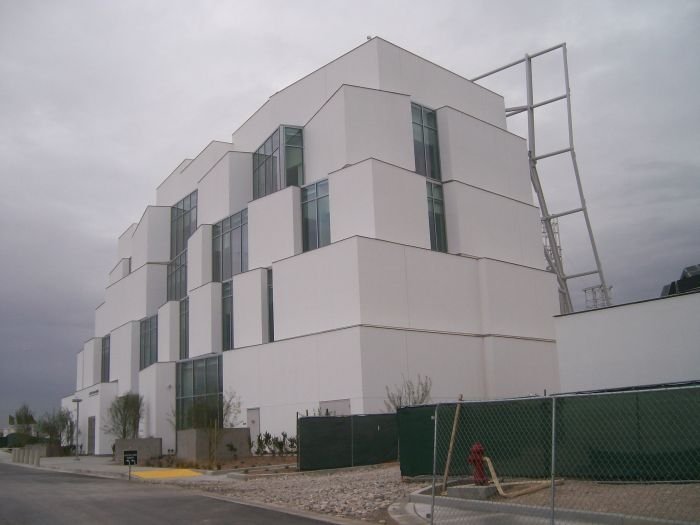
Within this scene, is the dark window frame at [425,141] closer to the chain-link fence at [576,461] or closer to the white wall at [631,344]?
the white wall at [631,344]

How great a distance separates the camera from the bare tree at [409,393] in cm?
3538

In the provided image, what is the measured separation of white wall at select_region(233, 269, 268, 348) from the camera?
43.5 metres

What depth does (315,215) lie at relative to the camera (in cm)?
4262

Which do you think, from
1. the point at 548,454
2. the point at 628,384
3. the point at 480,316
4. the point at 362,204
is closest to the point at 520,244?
the point at 480,316

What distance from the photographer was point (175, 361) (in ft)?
176

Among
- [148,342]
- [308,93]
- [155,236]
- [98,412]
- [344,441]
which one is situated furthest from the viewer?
[155,236]

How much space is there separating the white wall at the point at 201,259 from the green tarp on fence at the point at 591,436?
36.5m

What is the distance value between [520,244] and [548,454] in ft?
112

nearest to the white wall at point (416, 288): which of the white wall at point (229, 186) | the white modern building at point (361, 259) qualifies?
the white modern building at point (361, 259)

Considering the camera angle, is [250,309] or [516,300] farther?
[516,300]

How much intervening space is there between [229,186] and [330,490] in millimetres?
34136

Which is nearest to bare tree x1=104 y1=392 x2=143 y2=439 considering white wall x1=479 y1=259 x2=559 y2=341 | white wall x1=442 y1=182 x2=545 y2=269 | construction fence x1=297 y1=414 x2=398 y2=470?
white wall x1=442 y1=182 x2=545 y2=269

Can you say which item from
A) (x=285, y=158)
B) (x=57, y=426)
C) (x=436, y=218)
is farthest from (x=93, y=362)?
(x=436, y=218)

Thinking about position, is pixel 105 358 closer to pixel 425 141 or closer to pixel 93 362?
pixel 93 362
